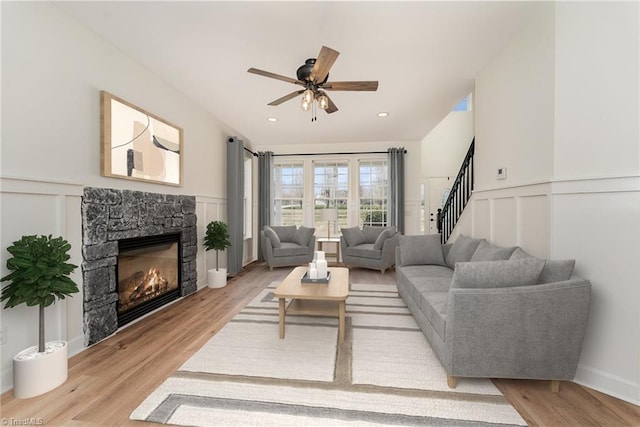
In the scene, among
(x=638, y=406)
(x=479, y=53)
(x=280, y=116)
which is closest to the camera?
(x=638, y=406)

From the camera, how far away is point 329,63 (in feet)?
6.89

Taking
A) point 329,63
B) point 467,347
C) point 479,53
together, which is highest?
point 479,53

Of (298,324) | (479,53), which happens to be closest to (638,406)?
(298,324)

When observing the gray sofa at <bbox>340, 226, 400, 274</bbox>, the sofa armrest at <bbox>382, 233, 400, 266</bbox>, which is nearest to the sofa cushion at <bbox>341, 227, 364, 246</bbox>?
the gray sofa at <bbox>340, 226, 400, 274</bbox>

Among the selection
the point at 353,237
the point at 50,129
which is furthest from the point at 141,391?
the point at 353,237

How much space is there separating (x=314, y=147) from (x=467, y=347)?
5456 mm

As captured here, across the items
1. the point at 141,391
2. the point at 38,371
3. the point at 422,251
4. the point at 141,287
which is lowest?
the point at 141,391

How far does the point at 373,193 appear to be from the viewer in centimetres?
632

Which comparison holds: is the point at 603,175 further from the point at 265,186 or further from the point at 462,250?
the point at 265,186

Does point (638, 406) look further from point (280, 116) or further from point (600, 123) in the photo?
point (280, 116)

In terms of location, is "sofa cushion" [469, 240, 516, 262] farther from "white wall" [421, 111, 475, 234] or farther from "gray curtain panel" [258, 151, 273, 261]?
"gray curtain panel" [258, 151, 273, 261]

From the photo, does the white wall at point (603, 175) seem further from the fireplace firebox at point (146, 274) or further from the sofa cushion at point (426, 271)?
the fireplace firebox at point (146, 274)

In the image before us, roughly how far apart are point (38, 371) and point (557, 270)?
342 centimetres

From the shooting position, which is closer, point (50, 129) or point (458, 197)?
point (50, 129)
